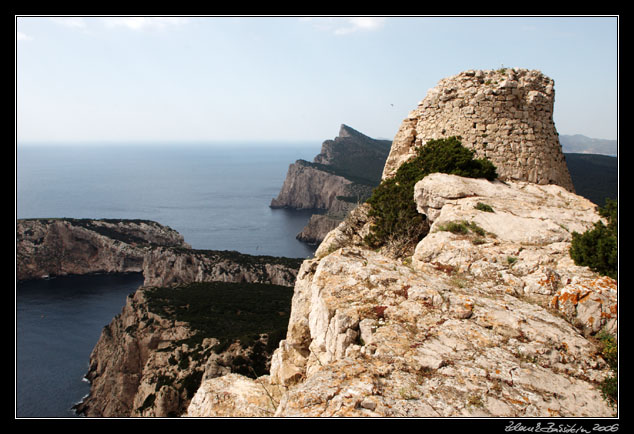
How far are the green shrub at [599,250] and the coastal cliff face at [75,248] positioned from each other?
235ft

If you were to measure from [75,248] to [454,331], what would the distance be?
80705mm

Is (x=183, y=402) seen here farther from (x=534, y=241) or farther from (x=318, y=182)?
(x=318, y=182)

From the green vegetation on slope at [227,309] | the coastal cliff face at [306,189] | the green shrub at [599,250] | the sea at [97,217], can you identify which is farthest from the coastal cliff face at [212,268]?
the coastal cliff face at [306,189]

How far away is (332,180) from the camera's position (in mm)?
123875

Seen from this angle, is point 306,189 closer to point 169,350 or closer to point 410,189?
point 169,350

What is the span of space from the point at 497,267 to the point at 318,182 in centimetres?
12182

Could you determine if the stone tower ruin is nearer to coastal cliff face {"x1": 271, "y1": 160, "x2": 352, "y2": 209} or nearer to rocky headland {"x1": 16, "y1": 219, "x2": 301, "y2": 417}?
rocky headland {"x1": 16, "y1": 219, "x2": 301, "y2": 417}

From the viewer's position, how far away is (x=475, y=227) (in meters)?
8.31

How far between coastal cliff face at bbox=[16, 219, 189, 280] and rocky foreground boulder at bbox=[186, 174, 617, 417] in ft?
228

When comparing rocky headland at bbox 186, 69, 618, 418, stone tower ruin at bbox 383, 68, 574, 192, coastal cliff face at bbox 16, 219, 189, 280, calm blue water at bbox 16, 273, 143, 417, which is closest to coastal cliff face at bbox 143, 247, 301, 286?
calm blue water at bbox 16, 273, 143, 417

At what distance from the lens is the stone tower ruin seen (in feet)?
41.4

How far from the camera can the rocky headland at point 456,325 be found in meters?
4.29

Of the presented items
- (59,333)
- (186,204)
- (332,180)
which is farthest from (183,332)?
(332,180)

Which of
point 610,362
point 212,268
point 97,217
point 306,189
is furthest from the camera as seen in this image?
point 306,189
